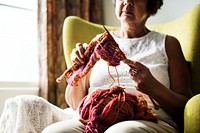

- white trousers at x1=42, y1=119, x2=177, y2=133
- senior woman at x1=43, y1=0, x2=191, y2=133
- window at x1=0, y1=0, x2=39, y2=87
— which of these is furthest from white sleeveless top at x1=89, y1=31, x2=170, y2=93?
window at x1=0, y1=0, x2=39, y2=87

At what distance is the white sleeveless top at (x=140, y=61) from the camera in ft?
4.04

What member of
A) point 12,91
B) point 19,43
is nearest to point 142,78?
point 12,91

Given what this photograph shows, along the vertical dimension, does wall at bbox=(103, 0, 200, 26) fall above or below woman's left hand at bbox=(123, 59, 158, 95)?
above

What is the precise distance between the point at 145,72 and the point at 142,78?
2 cm

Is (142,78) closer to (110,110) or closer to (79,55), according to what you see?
(110,110)

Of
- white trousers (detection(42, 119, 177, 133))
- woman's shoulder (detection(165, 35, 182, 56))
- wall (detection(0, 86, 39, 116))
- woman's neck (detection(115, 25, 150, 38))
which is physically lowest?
wall (detection(0, 86, 39, 116))

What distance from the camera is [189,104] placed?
3.17ft

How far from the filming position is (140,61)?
1.27m

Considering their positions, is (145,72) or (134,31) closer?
(145,72)

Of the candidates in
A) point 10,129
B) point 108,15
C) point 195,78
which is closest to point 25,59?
point 108,15

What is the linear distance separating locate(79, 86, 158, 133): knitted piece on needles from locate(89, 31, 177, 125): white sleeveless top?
0.15 m

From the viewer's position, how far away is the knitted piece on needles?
99 cm

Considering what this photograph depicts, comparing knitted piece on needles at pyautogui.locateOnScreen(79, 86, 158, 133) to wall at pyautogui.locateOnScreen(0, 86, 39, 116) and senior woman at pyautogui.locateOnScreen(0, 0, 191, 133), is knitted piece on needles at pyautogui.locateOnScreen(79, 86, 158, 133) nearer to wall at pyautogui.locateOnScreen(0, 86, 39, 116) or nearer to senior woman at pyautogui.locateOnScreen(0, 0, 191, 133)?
senior woman at pyautogui.locateOnScreen(0, 0, 191, 133)

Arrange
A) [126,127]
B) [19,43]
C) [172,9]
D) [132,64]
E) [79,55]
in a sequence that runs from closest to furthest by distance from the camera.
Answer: [126,127] < [132,64] < [79,55] < [172,9] < [19,43]
